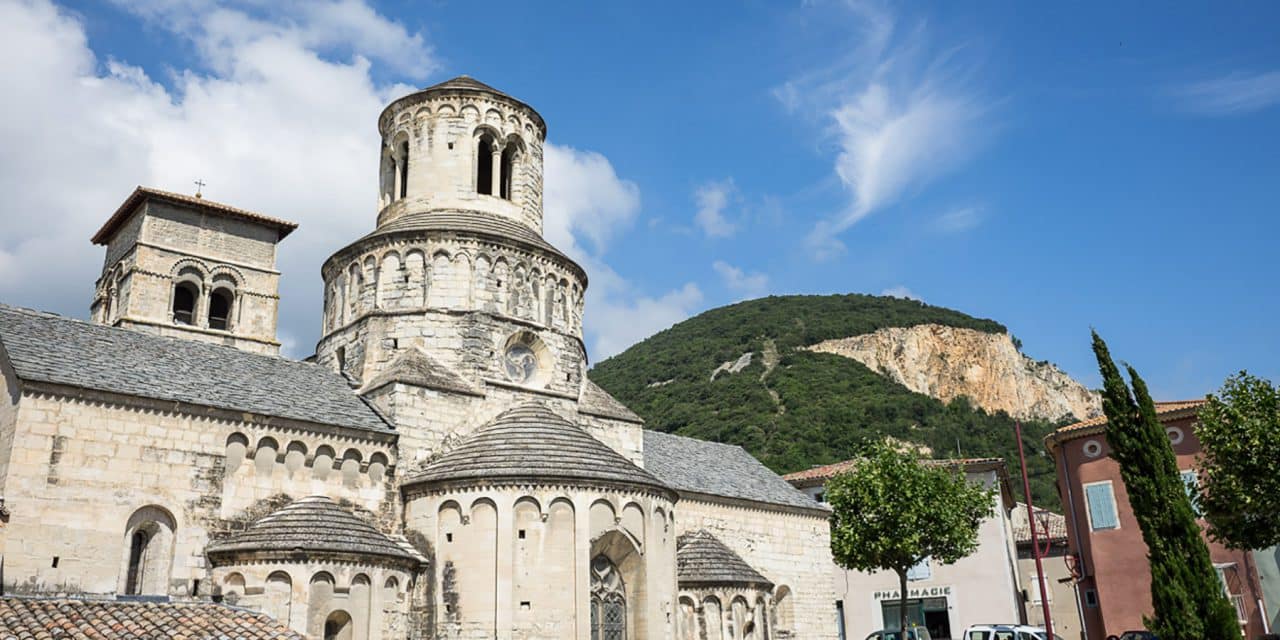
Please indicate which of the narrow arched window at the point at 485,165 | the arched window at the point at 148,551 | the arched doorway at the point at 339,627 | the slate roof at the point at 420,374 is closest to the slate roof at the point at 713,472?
the slate roof at the point at 420,374

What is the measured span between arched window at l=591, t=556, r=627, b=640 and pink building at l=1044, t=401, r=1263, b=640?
1692 cm

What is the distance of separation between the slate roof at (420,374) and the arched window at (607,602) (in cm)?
541

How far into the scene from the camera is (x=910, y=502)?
2777 cm

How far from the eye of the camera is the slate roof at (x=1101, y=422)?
29438mm

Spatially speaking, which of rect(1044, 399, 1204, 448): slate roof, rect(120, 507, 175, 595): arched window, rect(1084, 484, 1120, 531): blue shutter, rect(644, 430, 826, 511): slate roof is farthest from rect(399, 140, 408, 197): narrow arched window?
rect(1084, 484, 1120, 531): blue shutter

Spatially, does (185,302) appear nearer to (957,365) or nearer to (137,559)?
(137,559)

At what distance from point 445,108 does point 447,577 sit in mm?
13782

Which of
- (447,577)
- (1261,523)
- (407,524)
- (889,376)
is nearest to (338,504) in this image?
(407,524)

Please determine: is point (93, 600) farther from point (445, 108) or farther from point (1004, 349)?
point (1004, 349)

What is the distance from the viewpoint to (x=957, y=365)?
345 feet

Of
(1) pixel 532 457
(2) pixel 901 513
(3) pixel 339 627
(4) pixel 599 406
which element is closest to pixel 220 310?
(4) pixel 599 406

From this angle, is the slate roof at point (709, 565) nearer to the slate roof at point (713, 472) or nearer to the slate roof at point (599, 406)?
the slate roof at point (713, 472)

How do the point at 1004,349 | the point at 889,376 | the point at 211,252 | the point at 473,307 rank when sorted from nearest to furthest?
the point at 473,307 → the point at 211,252 → the point at 889,376 → the point at 1004,349

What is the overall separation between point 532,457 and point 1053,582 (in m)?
31.5
